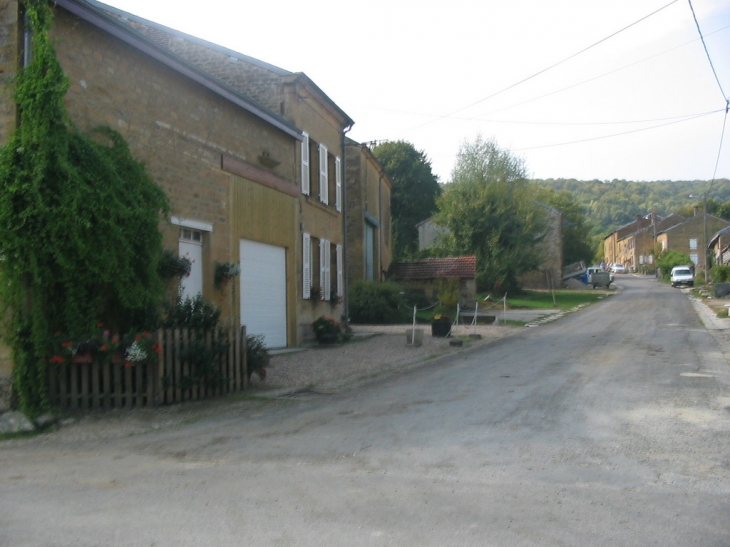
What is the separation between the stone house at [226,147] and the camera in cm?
1015

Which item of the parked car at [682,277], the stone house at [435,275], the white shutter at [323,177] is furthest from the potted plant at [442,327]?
the parked car at [682,277]

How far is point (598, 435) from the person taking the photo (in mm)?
7379

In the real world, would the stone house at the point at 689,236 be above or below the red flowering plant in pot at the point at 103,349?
above

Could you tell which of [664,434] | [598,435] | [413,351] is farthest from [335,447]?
[413,351]

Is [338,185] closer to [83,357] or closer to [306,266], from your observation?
[306,266]

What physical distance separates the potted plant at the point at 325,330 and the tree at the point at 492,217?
77.1ft

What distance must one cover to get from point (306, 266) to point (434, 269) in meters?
14.3

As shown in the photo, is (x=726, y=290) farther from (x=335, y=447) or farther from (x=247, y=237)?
(x=335, y=447)

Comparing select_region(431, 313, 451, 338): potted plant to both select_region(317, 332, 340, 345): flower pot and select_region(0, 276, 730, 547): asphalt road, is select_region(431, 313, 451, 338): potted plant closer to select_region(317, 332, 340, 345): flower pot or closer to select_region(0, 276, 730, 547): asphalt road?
select_region(317, 332, 340, 345): flower pot

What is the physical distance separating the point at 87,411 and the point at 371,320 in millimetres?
17682

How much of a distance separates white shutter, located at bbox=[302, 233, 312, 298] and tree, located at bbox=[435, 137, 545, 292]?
23199 mm

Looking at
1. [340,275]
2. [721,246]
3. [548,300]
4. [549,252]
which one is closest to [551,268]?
A: [549,252]

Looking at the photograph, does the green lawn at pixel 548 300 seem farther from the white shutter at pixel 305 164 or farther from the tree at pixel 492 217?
the white shutter at pixel 305 164

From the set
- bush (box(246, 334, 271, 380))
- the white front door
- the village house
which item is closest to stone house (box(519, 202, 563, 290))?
the village house
